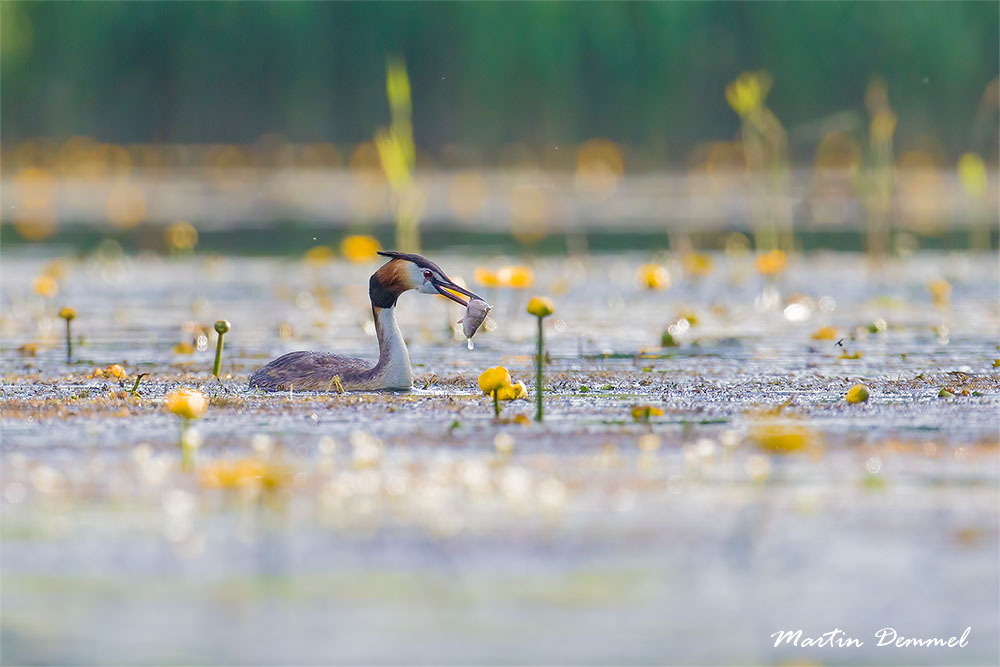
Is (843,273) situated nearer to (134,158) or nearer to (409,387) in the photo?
(409,387)

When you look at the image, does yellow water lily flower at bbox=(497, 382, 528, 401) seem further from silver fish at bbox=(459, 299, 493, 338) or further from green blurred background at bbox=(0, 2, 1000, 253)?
green blurred background at bbox=(0, 2, 1000, 253)

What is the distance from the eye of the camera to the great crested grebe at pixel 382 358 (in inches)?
346

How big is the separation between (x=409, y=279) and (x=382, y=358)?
0.44 metres

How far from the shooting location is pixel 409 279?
29.2 feet

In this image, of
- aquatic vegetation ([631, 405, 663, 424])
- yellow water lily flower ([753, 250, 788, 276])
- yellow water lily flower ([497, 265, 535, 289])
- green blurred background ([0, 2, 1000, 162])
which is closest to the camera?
aquatic vegetation ([631, 405, 663, 424])

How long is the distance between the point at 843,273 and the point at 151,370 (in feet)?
27.1

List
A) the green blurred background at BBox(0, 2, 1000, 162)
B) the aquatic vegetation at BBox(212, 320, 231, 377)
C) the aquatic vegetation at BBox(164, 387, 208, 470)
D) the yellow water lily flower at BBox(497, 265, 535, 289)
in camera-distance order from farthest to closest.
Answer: the green blurred background at BBox(0, 2, 1000, 162), the yellow water lily flower at BBox(497, 265, 535, 289), the aquatic vegetation at BBox(212, 320, 231, 377), the aquatic vegetation at BBox(164, 387, 208, 470)

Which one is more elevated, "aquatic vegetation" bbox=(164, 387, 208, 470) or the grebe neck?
the grebe neck

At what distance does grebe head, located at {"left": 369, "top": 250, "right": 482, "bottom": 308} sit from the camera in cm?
888

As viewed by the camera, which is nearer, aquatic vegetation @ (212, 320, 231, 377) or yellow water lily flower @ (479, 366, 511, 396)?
yellow water lily flower @ (479, 366, 511, 396)

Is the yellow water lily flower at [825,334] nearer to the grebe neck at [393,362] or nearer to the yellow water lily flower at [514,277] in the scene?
the yellow water lily flower at [514,277]

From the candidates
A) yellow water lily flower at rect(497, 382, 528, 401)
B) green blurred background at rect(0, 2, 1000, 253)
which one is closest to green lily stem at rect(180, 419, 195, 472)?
yellow water lily flower at rect(497, 382, 528, 401)

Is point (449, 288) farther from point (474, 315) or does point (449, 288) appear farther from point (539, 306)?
point (539, 306)

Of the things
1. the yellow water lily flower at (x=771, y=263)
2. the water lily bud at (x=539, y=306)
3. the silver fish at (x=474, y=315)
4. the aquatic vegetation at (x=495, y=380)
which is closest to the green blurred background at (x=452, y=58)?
the yellow water lily flower at (x=771, y=263)
